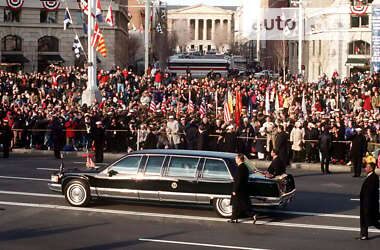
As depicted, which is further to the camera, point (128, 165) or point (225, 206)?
point (128, 165)

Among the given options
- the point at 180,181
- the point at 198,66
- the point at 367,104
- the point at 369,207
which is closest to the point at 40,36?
the point at 198,66

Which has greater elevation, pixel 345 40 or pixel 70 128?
pixel 345 40

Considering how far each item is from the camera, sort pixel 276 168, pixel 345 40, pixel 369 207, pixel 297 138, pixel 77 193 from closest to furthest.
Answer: pixel 369 207, pixel 77 193, pixel 276 168, pixel 297 138, pixel 345 40

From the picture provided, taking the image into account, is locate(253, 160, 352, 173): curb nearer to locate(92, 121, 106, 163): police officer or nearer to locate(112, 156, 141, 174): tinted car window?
locate(92, 121, 106, 163): police officer

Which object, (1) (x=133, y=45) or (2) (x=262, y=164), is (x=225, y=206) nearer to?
(2) (x=262, y=164)

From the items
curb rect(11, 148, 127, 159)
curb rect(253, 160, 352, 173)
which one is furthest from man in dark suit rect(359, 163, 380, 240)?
curb rect(11, 148, 127, 159)

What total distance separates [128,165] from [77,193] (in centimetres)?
145

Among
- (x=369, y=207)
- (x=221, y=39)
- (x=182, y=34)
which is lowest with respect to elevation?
(x=369, y=207)

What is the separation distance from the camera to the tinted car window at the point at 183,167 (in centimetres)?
1719

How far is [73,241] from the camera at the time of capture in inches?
567

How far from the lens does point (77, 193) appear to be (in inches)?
712

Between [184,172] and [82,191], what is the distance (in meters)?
2.50

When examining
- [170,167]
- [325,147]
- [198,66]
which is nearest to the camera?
[170,167]

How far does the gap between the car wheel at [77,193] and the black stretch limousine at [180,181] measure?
0.07ft
